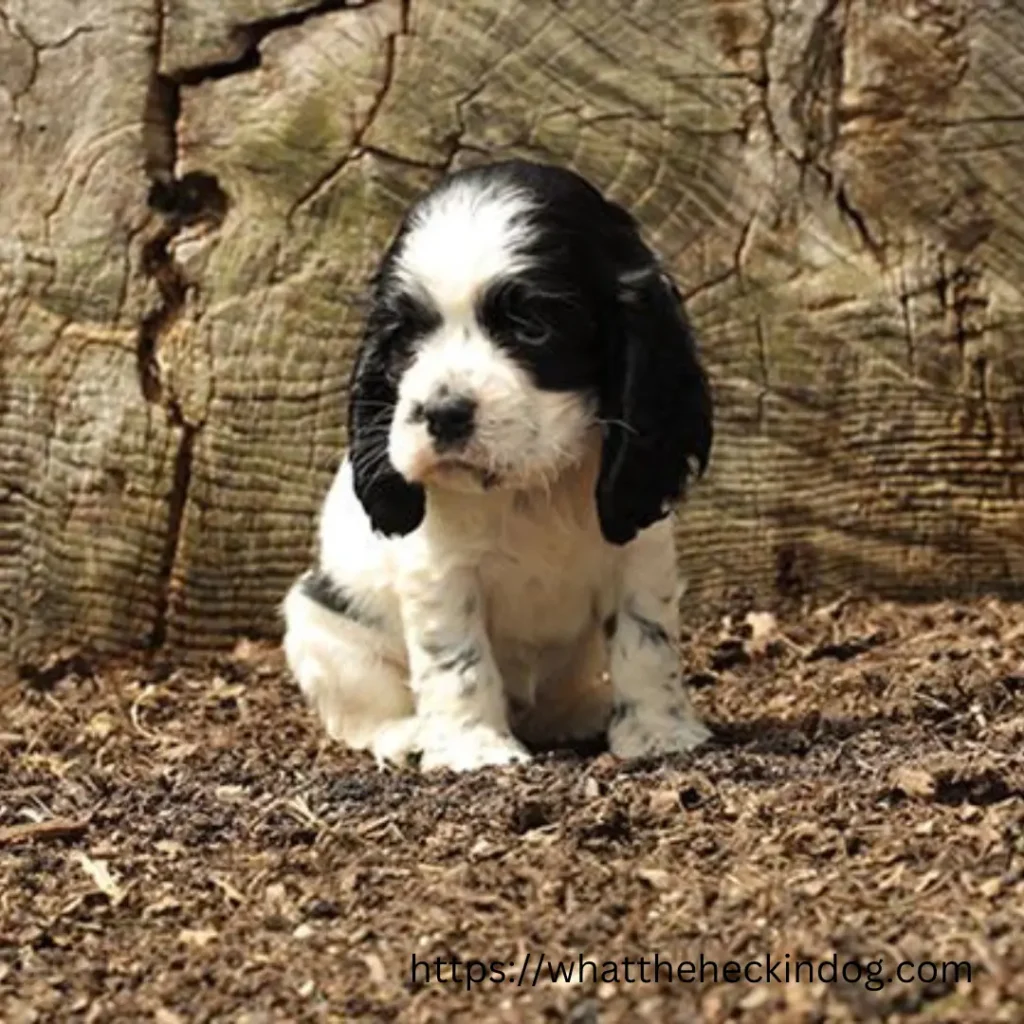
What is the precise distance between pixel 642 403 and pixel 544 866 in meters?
1.57

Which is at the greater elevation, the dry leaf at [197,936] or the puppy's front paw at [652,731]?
the puppy's front paw at [652,731]

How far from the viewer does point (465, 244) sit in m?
7.09

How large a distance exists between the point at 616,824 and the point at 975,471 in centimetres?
309

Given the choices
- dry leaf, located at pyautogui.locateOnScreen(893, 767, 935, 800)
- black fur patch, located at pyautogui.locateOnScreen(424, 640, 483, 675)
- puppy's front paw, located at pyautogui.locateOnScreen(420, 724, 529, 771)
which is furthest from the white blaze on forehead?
dry leaf, located at pyautogui.locateOnScreen(893, 767, 935, 800)

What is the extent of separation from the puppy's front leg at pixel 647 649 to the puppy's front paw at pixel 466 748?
31cm

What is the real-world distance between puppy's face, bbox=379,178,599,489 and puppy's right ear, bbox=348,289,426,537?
0.13m

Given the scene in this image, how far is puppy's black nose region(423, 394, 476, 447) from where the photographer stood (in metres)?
6.91

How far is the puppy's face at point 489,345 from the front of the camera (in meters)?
6.94

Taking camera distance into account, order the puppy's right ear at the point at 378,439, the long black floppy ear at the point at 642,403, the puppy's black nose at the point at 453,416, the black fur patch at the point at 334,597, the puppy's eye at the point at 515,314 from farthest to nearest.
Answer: the black fur patch at the point at 334,597 < the puppy's right ear at the point at 378,439 < the long black floppy ear at the point at 642,403 < the puppy's eye at the point at 515,314 < the puppy's black nose at the point at 453,416

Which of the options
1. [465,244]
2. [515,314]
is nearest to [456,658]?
[515,314]

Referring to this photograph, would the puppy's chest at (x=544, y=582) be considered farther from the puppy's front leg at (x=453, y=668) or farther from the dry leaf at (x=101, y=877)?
the dry leaf at (x=101, y=877)

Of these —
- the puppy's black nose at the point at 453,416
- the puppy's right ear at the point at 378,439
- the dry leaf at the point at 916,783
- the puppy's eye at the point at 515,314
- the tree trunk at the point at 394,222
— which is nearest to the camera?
the dry leaf at the point at 916,783

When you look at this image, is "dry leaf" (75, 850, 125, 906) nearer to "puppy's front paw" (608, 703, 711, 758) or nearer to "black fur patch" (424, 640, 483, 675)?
"black fur patch" (424, 640, 483, 675)

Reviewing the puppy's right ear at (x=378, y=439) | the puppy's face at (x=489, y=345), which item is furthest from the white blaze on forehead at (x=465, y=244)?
the puppy's right ear at (x=378, y=439)
